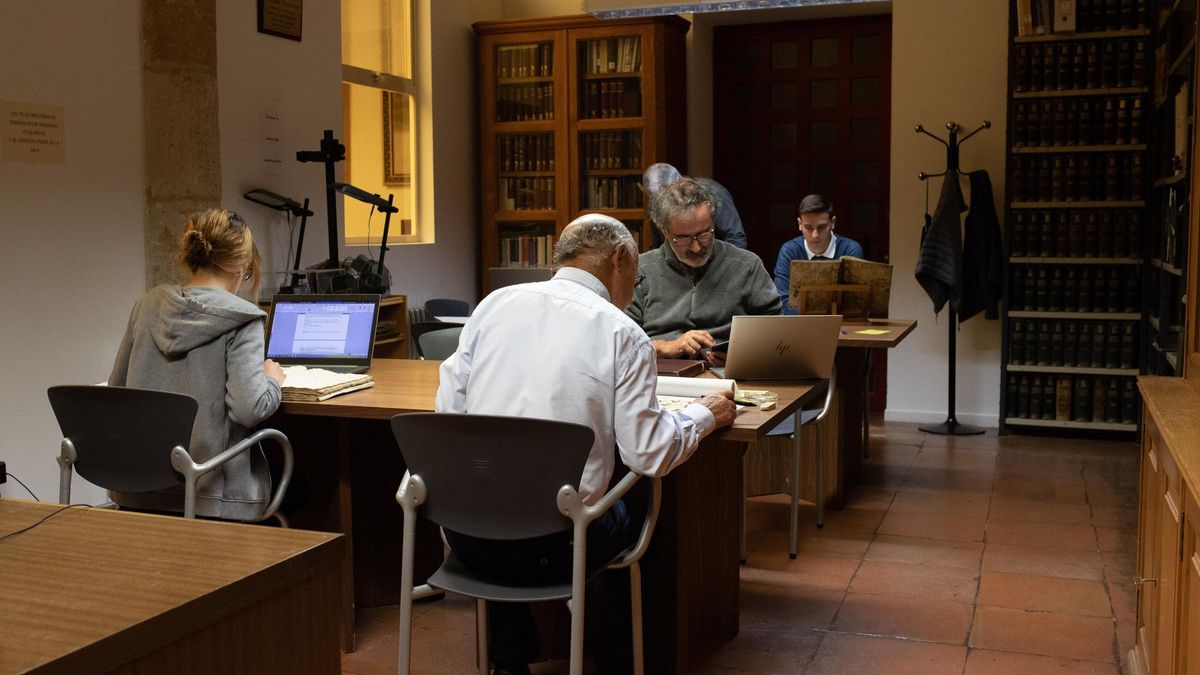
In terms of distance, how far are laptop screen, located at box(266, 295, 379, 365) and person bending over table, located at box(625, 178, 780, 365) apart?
3.16ft

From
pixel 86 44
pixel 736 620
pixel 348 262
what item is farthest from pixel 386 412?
pixel 348 262

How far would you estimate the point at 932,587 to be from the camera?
4051 millimetres

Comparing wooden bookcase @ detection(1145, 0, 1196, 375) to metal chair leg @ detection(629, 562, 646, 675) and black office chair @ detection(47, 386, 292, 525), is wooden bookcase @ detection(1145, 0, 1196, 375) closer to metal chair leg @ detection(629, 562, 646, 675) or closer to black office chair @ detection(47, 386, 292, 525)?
metal chair leg @ detection(629, 562, 646, 675)

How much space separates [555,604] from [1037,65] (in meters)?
4.76

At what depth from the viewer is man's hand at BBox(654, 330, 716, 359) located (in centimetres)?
390

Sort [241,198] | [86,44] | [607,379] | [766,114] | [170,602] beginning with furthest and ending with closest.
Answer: [766,114] < [241,198] < [86,44] < [607,379] < [170,602]

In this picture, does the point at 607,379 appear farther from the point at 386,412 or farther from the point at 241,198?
the point at 241,198

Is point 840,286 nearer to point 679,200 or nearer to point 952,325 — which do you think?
point 679,200

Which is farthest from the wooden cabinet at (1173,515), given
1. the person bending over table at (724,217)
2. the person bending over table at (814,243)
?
the person bending over table at (814,243)

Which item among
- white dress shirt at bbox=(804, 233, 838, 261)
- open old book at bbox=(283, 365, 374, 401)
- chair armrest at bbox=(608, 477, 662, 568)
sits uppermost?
white dress shirt at bbox=(804, 233, 838, 261)

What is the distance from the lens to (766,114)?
796 centimetres

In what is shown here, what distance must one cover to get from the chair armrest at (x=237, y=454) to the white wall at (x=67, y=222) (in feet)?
5.14

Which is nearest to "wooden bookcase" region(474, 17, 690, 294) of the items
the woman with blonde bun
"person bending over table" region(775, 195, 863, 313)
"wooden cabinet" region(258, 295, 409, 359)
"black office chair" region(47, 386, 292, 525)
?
"person bending over table" region(775, 195, 863, 313)

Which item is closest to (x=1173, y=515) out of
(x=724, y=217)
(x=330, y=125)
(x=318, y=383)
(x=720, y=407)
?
(x=720, y=407)
